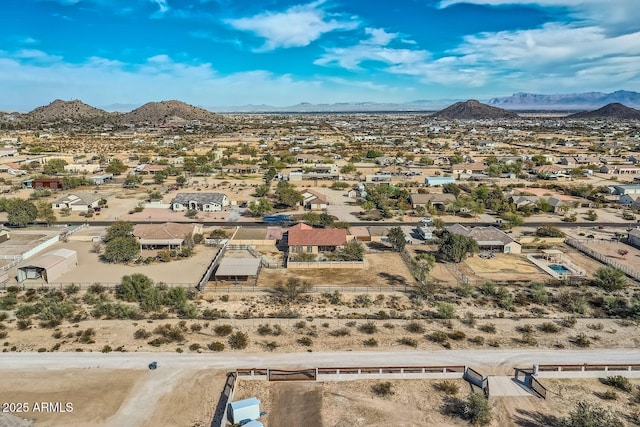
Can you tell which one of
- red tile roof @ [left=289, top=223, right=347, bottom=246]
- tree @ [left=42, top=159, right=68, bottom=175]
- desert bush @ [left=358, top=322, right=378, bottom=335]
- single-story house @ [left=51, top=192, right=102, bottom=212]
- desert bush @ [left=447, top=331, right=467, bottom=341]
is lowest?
desert bush @ [left=447, top=331, right=467, bottom=341]

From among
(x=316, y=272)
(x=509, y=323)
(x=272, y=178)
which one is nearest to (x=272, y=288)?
(x=316, y=272)

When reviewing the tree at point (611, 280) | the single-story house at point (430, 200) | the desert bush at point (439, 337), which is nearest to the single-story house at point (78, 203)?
the single-story house at point (430, 200)

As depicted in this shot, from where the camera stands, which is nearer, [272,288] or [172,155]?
Answer: [272,288]

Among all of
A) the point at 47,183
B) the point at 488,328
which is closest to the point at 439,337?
the point at 488,328

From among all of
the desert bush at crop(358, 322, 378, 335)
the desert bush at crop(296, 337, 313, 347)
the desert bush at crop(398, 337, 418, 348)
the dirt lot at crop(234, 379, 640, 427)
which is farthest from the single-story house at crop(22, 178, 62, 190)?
the desert bush at crop(398, 337, 418, 348)

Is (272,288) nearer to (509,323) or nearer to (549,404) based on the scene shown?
(509,323)

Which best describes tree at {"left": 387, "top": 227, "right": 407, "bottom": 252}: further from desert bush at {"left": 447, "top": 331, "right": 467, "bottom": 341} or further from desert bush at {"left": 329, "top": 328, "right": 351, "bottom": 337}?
desert bush at {"left": 329, "top": 328, "right": 351, "bottom": 337}
